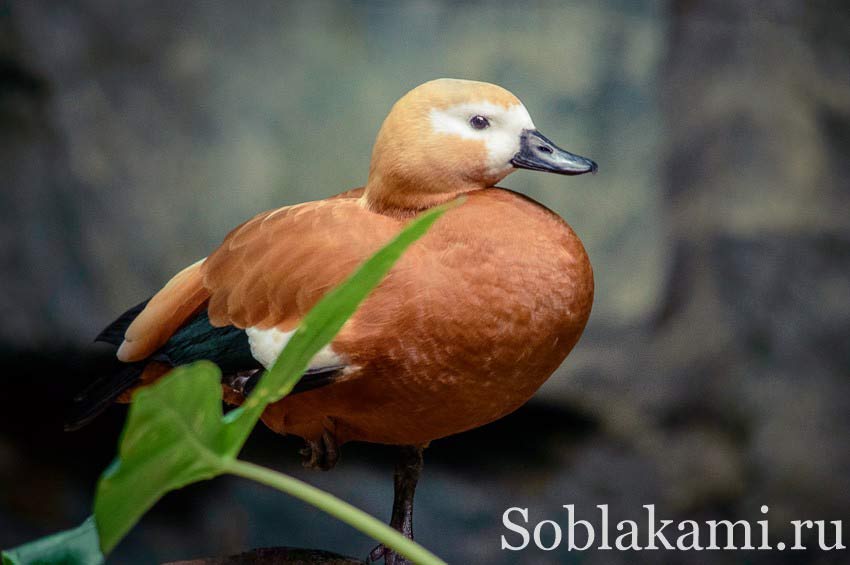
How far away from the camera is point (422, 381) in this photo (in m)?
0.67

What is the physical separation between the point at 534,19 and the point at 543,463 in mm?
627

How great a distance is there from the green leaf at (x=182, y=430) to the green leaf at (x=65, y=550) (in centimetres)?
14

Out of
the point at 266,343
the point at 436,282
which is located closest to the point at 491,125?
the point at 436,282

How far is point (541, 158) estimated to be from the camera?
0.69m

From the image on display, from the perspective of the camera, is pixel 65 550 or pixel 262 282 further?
pixel 262 282

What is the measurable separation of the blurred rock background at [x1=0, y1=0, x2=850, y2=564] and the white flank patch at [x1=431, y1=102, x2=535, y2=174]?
600mm

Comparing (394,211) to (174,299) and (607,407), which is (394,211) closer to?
(174,299)

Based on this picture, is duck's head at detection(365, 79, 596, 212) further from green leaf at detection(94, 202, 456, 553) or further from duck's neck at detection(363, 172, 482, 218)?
green leaf at detection(94, 202, 456, 553)

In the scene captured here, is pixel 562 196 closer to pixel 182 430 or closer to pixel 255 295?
pixel 255 295

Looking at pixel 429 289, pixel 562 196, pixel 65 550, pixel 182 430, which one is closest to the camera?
pixel 182 430

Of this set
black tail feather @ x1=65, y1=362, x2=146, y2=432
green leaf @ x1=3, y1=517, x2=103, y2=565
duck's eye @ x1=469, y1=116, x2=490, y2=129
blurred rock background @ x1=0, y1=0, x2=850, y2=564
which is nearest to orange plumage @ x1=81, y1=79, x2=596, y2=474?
duck's eye @ x1=469, y1=116, x2=490, y2=129

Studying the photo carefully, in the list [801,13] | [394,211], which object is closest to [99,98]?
[394,211]

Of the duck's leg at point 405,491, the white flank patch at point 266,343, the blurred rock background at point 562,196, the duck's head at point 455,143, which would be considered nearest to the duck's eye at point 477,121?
the duck's head at point 455,143

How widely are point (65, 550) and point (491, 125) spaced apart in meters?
0.40
